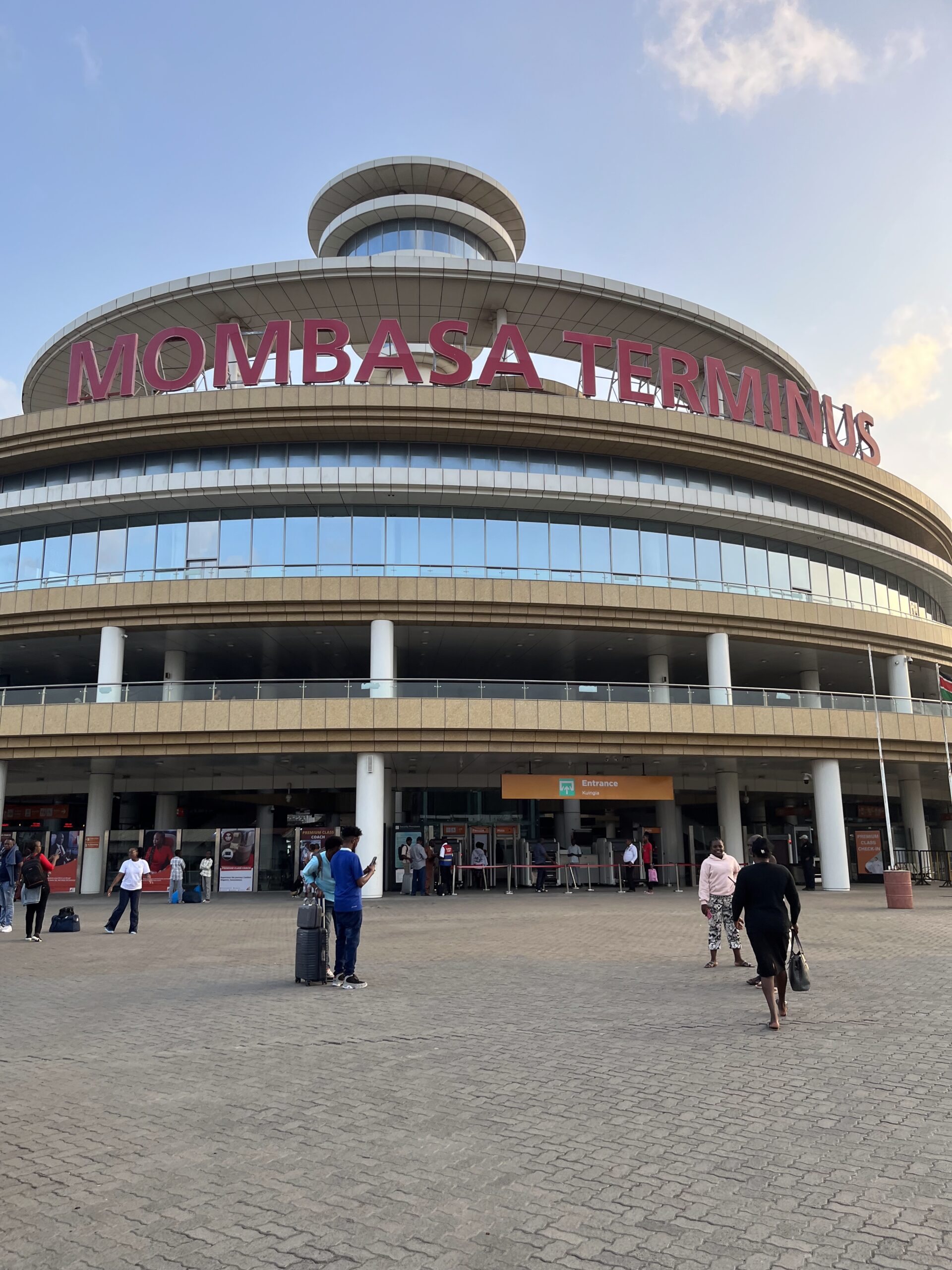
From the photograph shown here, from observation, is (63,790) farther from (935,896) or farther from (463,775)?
(935,896)

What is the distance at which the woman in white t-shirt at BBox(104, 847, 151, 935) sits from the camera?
17391 mm

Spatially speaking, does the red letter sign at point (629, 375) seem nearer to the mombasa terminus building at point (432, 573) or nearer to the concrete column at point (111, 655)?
the mombasa terminus building at point (432, 573)

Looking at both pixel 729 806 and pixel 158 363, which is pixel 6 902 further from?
pixel 729 806

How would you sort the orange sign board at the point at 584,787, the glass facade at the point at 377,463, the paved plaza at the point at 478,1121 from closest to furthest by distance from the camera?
the paved plaza at the point at 478,1121
the orange sign board at the point at 584,787
the glass facade at the point at 377,463

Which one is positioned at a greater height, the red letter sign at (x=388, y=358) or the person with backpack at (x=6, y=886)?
the red letter sign at (x=388, y=358)

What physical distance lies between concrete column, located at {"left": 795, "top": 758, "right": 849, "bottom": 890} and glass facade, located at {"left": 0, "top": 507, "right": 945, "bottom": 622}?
6.69m

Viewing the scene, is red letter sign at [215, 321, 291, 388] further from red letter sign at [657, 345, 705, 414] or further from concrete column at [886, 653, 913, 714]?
concrete column at [886, 653, 913, 714]

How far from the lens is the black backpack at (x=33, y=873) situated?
16.3 metres

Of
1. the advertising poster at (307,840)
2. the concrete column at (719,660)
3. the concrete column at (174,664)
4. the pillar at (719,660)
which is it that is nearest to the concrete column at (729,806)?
the concrete column at (719,660)

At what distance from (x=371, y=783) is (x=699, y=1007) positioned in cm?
1933

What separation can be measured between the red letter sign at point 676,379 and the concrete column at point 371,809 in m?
16.1

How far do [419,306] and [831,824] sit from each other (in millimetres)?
24554

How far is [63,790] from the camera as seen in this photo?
3738 cm

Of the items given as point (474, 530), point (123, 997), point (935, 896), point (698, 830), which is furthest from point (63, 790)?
point (935, 896)
